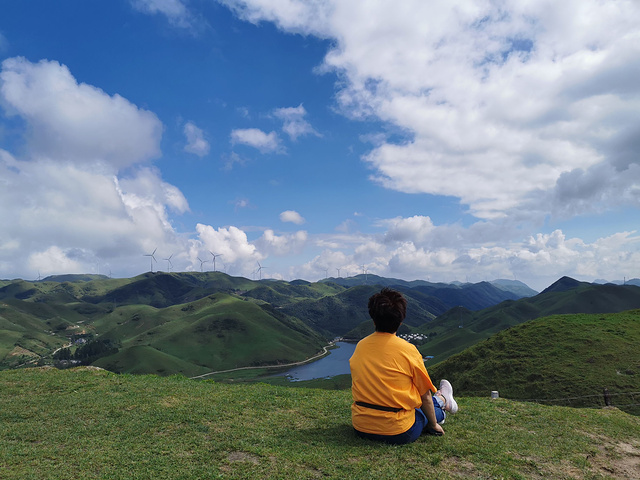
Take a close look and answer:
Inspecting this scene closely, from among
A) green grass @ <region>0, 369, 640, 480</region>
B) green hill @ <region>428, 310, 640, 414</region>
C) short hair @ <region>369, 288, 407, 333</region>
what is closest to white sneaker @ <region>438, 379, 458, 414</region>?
green grass @ <region>0, 369, 640, 480</region>

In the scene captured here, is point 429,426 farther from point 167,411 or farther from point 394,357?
point 167,411

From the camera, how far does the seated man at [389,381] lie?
30.5 feet

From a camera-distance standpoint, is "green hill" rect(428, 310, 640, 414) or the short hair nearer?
the short hair

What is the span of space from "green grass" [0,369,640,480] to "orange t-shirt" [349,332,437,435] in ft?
2.33

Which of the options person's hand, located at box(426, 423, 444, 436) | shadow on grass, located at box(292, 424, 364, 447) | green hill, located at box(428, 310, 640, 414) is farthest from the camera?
green hill, located at box(428, 310, 640, 414)

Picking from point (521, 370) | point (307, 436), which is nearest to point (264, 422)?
point (307, 436)

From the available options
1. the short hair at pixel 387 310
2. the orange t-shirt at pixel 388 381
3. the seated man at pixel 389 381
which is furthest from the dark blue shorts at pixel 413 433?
the short hair at pixel 387 310

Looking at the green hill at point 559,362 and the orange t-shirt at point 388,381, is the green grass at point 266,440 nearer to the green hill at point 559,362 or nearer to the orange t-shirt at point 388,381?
the orange t-shirt at point 388,381

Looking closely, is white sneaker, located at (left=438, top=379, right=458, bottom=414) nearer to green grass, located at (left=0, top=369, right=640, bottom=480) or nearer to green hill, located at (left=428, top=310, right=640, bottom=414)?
green grass, located at (left=0, top=369, right=640, bottom=480)

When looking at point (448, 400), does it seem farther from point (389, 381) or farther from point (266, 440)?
point (266, 440)

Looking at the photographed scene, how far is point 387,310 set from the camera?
9.49 metres

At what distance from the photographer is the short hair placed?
9508 mm

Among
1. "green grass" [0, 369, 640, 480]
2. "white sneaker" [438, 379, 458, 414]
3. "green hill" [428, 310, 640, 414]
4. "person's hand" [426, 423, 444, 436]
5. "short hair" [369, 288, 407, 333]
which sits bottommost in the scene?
"green hill" [428, 310, 640, 414]

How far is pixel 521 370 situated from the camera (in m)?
50.3
